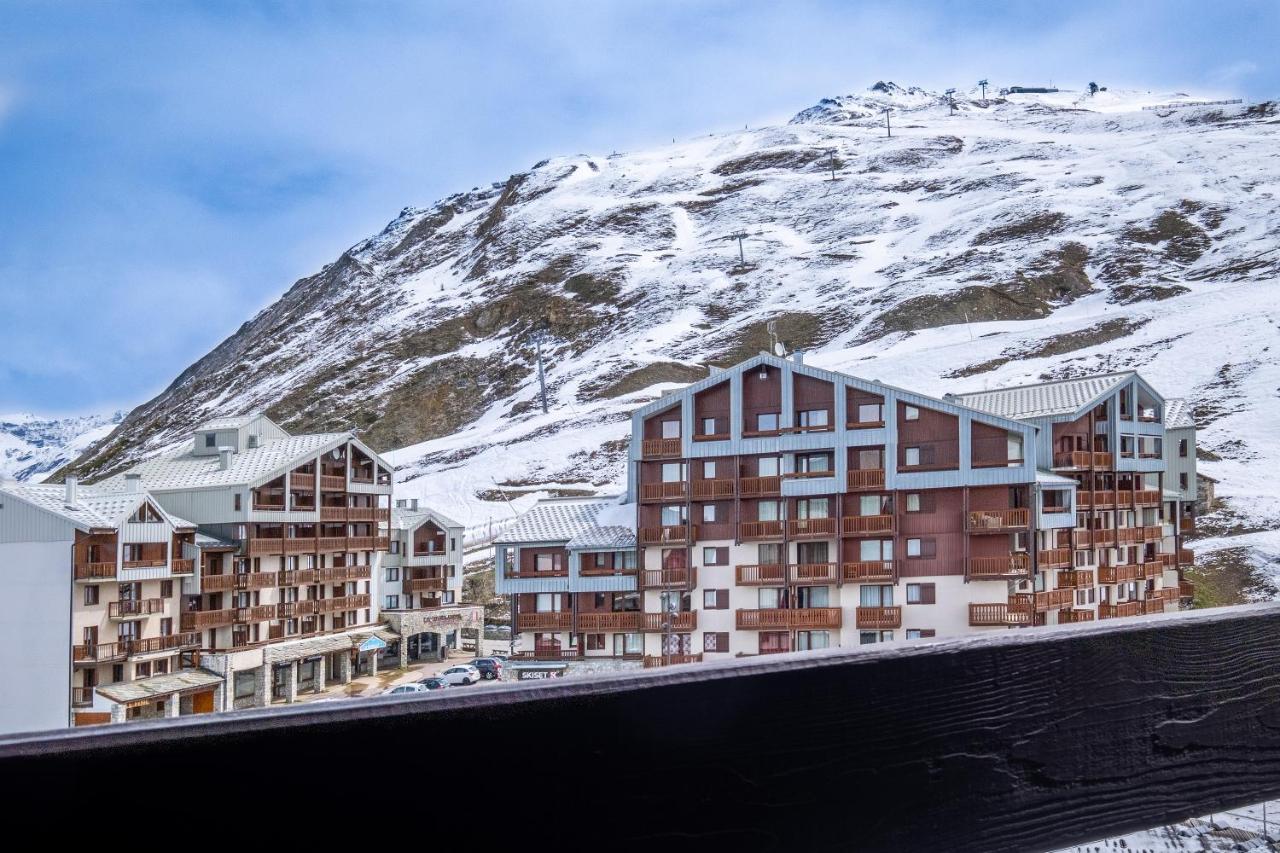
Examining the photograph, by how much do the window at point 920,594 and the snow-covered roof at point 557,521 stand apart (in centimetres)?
1594

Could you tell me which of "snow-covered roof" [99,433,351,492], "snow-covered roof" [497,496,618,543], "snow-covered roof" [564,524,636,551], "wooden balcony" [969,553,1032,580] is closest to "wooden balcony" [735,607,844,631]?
"wooden balcony" [969,553,1032,580]

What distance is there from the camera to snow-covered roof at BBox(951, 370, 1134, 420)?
2084 inches

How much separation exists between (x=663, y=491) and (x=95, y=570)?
1031 inches

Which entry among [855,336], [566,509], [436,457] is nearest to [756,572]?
[566,509]

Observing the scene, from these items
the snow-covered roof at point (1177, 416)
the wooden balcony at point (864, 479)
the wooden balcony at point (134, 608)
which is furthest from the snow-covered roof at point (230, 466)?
the snow-covered roof at point (1177, 416)

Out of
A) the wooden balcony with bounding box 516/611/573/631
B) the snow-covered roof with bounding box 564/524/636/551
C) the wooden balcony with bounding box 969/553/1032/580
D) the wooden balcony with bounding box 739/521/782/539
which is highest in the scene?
the wooden balcony with bounding box 739/521/782/539

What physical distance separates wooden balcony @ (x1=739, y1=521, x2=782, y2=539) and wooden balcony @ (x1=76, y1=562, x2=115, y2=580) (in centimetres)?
2888

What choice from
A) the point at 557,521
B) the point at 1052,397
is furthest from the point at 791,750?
the point at 1052,397

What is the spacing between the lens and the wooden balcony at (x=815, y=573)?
48.3m

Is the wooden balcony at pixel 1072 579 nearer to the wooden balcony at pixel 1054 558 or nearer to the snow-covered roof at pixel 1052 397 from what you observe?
the wooden balcony at pixel 1054 558

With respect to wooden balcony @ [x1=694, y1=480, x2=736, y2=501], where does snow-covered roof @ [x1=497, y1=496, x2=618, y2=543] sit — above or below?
below

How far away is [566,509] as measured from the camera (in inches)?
2221

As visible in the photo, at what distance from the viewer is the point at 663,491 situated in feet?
172

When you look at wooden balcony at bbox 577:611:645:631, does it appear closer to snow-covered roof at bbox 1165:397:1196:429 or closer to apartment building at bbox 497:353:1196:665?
apartment building at bbox 497:353:1196:665
